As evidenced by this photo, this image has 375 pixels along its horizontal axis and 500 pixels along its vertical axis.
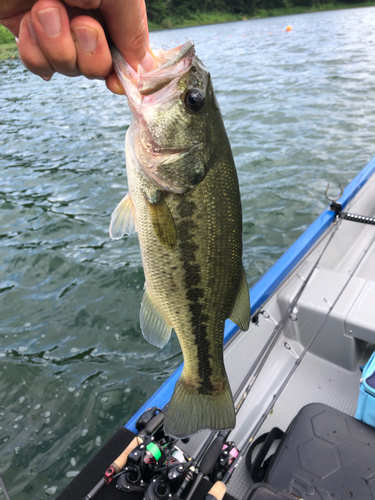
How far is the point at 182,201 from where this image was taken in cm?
146

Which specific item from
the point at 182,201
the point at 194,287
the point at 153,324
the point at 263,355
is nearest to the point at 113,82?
the point at 182,201

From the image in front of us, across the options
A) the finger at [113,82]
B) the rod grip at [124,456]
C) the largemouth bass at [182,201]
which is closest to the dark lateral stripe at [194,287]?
the largemouth bass at [182,201]

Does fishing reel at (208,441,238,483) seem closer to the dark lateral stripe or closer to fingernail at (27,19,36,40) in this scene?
the dark lateral stripe

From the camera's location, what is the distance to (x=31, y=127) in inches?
483

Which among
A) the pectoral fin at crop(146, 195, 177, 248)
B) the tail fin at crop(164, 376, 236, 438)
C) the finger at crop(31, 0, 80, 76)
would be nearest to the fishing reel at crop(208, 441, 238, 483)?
the tail fin at crop(164, 376, 236, 438)

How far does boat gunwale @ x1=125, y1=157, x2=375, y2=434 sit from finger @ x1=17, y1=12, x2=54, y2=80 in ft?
7.92

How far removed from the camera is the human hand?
1097 mm

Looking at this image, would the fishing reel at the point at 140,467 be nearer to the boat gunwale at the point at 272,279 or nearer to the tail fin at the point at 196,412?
the boat gunwale at the point at 272,279

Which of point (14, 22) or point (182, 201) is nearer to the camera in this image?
point (14, 22)

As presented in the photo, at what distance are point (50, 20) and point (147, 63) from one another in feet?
1.27

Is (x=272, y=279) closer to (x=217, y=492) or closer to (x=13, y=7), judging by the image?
(x=217, y=492)

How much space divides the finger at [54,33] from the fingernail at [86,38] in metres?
0.02

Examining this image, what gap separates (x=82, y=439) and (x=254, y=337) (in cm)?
208

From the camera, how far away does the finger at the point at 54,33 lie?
1066 mm
